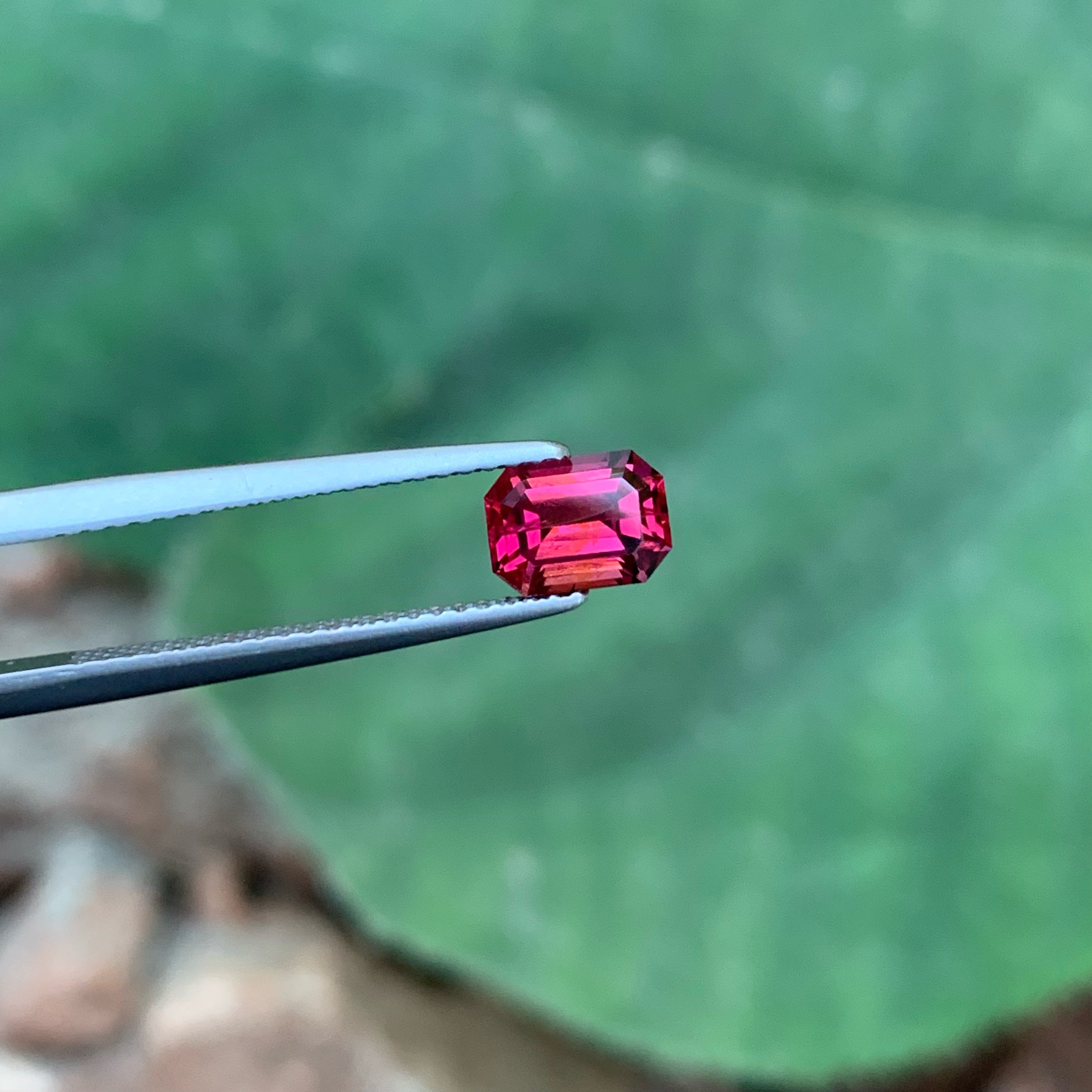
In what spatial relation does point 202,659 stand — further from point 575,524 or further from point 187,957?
point 187,957

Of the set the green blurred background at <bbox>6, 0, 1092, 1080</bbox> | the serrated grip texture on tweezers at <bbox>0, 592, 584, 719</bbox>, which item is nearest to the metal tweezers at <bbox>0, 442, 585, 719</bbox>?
the serrated grip texture on tweezers at <bbox>0, 592, 584, 719</bbox>

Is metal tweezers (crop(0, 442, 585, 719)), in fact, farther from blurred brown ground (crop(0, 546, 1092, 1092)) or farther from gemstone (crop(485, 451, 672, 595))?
blurred brown ground (crop(0, 546, 1092, 1092))

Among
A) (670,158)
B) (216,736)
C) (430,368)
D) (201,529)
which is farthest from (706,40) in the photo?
(216,736)

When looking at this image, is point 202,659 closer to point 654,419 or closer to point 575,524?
point 575,524

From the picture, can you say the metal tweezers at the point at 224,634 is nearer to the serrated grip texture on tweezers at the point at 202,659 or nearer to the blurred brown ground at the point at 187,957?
the serrated grip texture on tweezers at the point at 202,659

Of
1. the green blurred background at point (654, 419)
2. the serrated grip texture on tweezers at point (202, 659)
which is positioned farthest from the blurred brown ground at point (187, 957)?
the serrated grip texture on tweezers at point (202, 659)

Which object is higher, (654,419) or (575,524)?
(654,419)

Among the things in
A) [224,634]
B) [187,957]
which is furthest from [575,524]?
[187,957]

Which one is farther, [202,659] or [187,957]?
[187,957]
